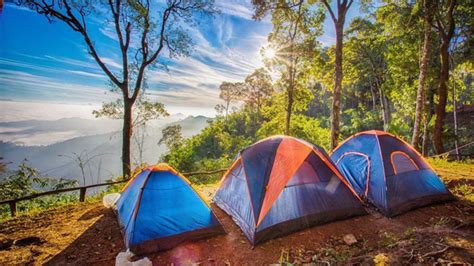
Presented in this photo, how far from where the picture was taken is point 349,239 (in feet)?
15.8

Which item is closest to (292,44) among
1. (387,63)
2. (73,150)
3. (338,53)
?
(338,53)

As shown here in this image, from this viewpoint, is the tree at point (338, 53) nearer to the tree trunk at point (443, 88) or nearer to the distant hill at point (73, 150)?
the tree trunk at point (443, 88)

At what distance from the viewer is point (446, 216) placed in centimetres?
552

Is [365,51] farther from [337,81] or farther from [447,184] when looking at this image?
[447,184]

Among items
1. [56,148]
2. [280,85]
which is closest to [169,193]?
[280,85]

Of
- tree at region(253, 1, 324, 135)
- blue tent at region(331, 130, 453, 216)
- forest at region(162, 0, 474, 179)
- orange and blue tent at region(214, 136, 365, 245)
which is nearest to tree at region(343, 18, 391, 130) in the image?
forest at region(162, 0, 474, 179)

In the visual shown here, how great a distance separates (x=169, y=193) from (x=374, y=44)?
71.0 ft

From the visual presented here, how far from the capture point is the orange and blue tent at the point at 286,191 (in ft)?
16.6

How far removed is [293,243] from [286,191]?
3.61 ft

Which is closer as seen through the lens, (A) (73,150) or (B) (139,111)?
(B) (139,111)

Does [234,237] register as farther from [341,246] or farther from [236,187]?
[341,246]

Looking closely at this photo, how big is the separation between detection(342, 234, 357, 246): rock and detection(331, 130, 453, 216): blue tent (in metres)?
1.43

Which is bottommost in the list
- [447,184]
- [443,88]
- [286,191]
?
[447,184]

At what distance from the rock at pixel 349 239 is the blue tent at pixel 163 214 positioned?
2.73 metres
